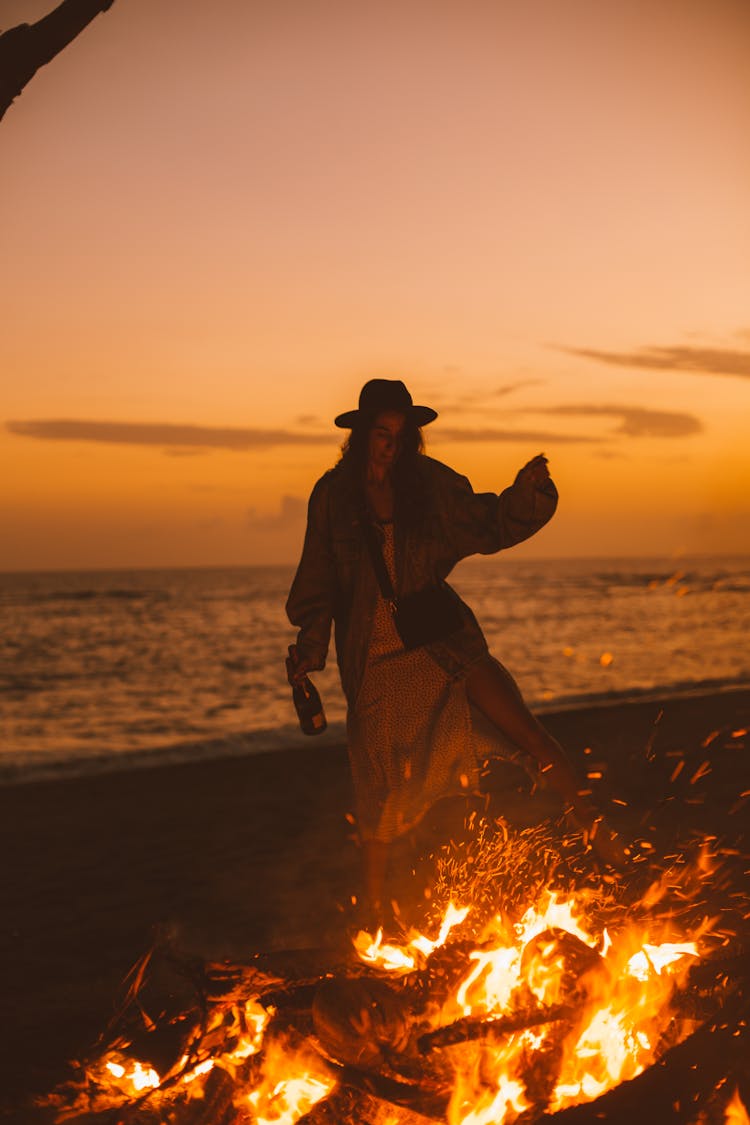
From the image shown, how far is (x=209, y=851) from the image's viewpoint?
7.50 metres

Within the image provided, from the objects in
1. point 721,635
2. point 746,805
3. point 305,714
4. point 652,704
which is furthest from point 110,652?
point 305,714

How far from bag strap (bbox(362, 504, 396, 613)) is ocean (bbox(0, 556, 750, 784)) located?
26.5 ft

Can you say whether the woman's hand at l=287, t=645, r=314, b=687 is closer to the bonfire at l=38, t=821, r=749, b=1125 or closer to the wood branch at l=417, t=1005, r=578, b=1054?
the bonfire at l=38, t=821, r=749, b=1125

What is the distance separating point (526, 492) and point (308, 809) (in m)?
5.23

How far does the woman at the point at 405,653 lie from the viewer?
432 cm

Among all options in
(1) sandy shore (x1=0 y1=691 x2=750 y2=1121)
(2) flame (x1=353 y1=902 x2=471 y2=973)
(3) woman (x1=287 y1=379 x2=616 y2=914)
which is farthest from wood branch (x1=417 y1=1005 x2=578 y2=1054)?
(3) woman (x1=287 y1=379 x2=616 y2=914)

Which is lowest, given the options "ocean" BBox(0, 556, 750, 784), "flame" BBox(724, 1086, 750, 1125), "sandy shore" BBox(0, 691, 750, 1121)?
"ocean" BBox(0, 556, 750, 784)

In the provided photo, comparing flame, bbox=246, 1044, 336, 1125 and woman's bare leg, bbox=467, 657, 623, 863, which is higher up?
woman's bare leg, bbox=467, 657, 623, 863

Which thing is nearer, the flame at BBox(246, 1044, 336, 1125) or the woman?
the flame at BBox(246, 1044, 336, 1125)

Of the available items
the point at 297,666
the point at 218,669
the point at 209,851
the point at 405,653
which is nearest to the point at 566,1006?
the point at 405,653

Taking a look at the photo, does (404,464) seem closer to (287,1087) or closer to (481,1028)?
(481,1028)

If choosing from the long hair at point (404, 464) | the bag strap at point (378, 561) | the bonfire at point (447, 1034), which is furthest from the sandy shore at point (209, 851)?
the long hair at point (404, 464)

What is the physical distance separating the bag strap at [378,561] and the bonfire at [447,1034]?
135 centimetres

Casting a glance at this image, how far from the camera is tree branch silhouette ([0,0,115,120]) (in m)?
1.71
